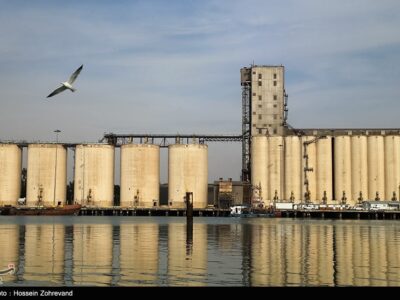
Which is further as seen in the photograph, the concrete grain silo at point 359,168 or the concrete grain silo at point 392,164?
the concrete grain silo at point 392,164

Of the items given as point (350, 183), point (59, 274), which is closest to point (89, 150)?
point (350, 183)

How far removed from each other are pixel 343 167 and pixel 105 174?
6660 centimetres

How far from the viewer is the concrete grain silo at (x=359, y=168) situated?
166875 mm

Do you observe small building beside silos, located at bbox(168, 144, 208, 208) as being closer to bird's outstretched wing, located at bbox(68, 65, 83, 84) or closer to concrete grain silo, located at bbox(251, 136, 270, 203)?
concrete grain silo, located at bbox(251, 136, 270, 203)

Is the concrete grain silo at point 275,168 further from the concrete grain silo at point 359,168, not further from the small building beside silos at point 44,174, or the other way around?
the small building beside silos at point 44,174

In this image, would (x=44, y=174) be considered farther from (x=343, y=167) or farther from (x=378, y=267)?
(x=378, y=267)

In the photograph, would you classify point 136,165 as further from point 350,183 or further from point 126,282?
point 126,282

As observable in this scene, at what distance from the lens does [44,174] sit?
174125mm

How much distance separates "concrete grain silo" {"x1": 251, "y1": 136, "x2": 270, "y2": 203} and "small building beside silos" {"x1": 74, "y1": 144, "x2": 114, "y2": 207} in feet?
137

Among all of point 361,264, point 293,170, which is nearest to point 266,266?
point 361,264

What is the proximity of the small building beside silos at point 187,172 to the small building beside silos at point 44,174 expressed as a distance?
3222cm

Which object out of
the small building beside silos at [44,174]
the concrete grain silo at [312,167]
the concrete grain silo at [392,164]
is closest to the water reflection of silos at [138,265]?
the concrete grain silo at [312,167]

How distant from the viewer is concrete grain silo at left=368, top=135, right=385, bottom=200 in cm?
16738

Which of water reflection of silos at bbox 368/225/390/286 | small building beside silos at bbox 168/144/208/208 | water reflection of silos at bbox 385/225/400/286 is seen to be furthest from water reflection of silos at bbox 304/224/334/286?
small building beside silos at bbox 168/144/208/208
